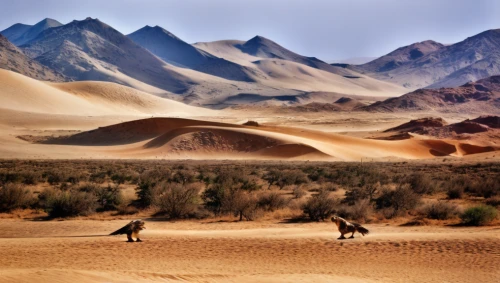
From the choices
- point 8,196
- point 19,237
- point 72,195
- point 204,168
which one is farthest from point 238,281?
point 204,168

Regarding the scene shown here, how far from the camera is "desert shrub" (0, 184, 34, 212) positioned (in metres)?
19.9

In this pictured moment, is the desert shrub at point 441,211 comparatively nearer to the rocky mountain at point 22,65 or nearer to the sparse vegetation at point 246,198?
the sparse vegetation at point 246,198

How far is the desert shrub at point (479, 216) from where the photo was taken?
1617 centimetres

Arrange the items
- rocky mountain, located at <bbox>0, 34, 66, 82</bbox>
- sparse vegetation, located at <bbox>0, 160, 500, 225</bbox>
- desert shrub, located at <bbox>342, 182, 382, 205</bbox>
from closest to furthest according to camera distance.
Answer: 1. sparse vegetation, located at <bbox>0, 160, 500, 225</bbox>
2. desert shrub, located at <bbox>342, 182, 382, 205</bbox>
3. rocky mountain, located at <bbox>0, 34, 66, 82</bbox>

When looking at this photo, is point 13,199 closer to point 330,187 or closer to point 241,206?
point 241,206

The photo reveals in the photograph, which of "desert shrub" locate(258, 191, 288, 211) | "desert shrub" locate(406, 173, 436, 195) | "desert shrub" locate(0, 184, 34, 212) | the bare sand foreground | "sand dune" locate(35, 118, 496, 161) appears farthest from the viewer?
"sand dune" locate(35, 118, 496, 161)

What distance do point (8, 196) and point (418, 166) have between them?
29797 millimetres

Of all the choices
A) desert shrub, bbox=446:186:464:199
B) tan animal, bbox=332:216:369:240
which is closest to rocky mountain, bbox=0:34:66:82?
desert shrub, bbox=446:186:464:199

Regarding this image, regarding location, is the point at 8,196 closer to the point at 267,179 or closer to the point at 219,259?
the point at 219,259

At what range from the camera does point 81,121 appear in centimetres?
8575

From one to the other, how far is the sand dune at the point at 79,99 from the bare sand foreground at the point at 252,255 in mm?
82886

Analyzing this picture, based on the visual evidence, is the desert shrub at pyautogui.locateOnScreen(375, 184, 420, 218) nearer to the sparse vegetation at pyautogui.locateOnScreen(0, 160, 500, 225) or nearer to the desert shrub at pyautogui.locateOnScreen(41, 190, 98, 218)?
the sparse vegetation at pyautogui.locateOnScreen(0, 160, 500, 225)

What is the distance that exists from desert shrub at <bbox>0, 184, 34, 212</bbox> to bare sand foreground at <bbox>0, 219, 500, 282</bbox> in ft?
13.5

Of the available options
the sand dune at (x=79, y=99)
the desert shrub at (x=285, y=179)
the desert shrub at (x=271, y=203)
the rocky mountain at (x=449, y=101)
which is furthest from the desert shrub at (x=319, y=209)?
the rocky mountain at (x=449, y=101)
